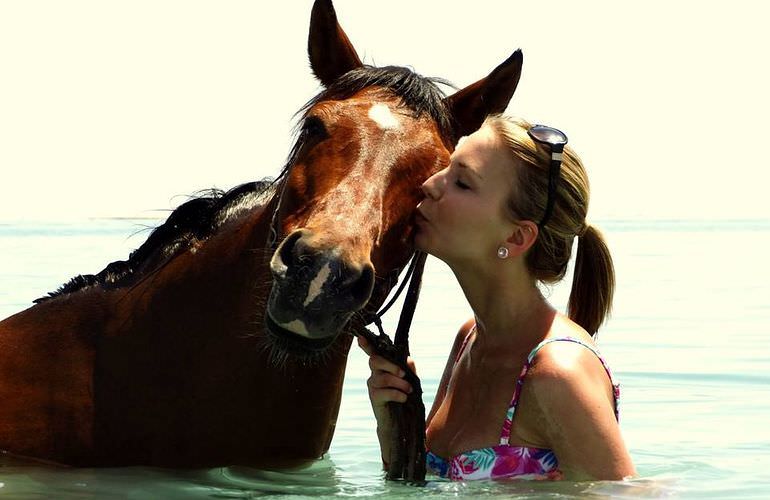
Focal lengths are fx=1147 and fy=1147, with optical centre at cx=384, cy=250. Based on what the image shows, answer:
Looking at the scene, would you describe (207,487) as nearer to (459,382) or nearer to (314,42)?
(459,382)

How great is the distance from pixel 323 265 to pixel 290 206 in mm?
591

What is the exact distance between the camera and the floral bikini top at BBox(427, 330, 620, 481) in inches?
167

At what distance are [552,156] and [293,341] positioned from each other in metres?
1.29

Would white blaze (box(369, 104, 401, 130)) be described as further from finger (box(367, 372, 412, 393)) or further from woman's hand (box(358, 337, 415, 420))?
finger (box(367, 372, 412, 393))

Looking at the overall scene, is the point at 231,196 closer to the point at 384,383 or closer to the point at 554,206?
the point at 384,383

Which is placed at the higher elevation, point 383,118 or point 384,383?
point 383,118

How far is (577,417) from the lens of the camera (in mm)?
4012

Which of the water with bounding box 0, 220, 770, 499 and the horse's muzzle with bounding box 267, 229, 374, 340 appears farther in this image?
the water with bounding box 0, 220, 770, 499

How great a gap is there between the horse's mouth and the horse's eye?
76 centimetres

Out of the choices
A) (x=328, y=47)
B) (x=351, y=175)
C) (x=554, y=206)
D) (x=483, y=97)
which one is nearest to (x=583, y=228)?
(x=554, y=206)

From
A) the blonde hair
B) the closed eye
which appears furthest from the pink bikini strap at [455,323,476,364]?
the closed eye

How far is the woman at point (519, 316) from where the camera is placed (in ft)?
13.4

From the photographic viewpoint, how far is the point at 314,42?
456 cm

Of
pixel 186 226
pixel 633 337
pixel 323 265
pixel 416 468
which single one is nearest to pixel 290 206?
pixel 323 265
